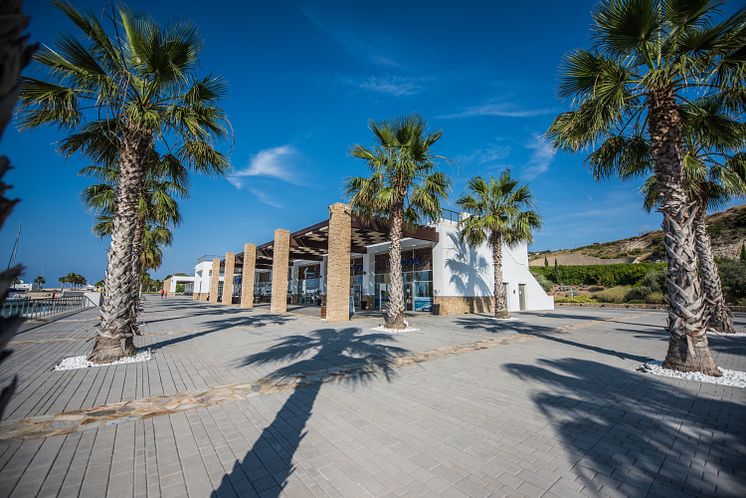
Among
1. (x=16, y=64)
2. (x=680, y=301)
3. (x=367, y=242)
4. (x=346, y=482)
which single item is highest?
(x=367, y=242)

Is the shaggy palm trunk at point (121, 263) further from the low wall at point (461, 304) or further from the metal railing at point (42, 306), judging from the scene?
the low wall at point (461, 304)

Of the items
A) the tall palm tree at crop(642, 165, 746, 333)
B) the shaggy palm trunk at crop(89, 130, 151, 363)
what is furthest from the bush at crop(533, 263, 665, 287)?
the shaggy palm trunk at crop(89, 130, 151, 363)

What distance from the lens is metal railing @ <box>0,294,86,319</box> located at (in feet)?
48.4

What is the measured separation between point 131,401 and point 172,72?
7151 mm

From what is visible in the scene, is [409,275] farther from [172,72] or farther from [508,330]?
[172,72]

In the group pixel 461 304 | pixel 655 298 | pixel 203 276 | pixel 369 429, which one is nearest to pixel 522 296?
pixel 461 304

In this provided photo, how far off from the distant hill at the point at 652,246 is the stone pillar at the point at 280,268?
48.8 meters

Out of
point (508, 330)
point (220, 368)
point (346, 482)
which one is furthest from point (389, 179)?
point (346, 482)

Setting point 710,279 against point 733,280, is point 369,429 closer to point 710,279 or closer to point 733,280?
point 710,279

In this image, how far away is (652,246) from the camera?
56.7 metres

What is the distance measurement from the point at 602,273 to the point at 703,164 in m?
32.2

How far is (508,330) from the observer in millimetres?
13414

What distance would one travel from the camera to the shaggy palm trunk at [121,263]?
751 centimetres

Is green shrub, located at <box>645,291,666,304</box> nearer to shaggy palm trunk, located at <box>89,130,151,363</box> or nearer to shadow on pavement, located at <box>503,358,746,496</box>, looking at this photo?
shadow on pavement, located at <box>503,358,746,496</box>
